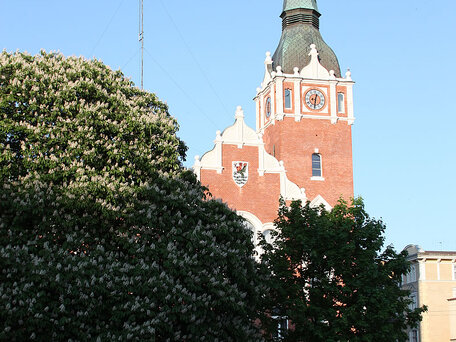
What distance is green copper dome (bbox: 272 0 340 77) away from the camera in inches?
1829

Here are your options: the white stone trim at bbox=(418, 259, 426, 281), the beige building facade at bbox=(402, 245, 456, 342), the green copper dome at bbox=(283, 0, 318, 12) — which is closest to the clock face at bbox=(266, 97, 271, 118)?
the green copper dome at bbox=(283, 0, 318, 12)

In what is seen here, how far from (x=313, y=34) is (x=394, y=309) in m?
26.4

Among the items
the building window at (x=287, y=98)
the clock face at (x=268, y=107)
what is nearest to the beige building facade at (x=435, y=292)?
the clock face at (x=268, y=107)

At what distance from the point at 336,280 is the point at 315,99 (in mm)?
19900

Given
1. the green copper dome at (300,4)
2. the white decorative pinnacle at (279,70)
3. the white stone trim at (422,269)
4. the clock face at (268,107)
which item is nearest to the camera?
the white decorative pinnacle at (279,70)

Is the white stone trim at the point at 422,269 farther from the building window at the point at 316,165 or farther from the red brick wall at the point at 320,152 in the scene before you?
the building window at the point at 316,165

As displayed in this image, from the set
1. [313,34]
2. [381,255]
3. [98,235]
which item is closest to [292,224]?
[381,255]

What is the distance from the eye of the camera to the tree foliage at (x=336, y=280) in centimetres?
2648

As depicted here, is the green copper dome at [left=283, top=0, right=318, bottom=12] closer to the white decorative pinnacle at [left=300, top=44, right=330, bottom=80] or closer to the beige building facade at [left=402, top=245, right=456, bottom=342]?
the white decorative pinnacle at [left=300, top=44, right=330, bottom=80]

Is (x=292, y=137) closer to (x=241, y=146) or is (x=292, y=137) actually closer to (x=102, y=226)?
(x=241, y=146)

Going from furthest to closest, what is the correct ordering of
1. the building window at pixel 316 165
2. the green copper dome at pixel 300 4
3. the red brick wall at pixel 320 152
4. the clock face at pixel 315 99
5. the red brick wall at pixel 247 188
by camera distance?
the green copper dome at pixel 300 4, the clock face at pixel 315 99, the building window at pixel 316 165, the red brick wall at pixel 320 152, the red brick wall at pixel 247 188

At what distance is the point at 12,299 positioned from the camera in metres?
15.6

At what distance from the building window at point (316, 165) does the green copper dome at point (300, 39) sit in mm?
6414

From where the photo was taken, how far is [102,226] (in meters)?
18.8
